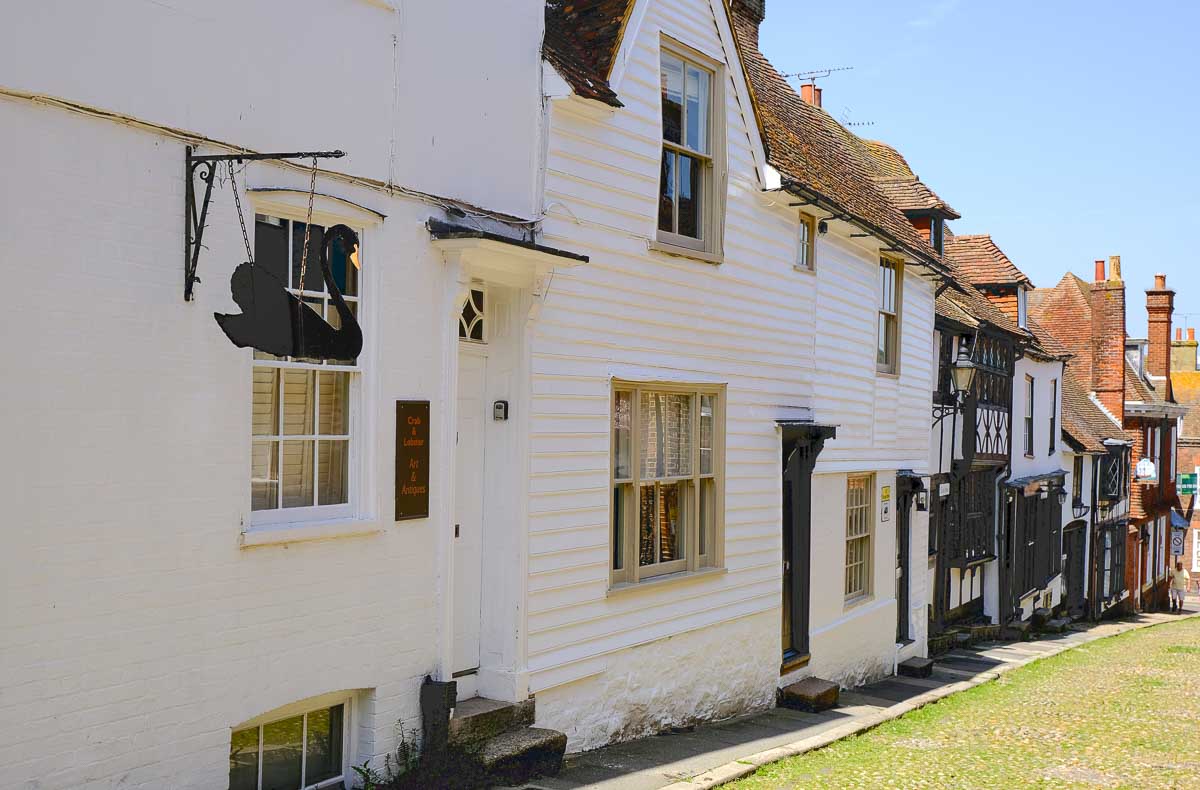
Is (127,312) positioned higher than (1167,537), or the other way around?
(127,312)

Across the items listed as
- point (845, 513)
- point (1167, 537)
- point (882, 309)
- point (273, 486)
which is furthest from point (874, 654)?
point (1167, 537)

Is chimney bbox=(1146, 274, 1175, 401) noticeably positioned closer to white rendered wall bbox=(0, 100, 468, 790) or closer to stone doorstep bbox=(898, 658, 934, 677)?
stone doorstep bbox=(898, 658, 934, 677)

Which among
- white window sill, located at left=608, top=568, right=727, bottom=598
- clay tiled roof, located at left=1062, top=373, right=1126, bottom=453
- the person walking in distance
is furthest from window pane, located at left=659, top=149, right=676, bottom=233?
the person walking in distance

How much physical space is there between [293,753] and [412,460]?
1.86 metres

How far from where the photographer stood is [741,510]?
441 inches

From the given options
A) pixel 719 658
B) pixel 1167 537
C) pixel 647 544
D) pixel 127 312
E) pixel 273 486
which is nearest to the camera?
pixel 127 312

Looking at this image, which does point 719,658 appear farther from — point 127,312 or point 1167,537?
point 1167,537

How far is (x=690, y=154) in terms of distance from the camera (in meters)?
10.4

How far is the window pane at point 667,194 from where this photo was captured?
1005 cm

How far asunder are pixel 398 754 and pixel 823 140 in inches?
440

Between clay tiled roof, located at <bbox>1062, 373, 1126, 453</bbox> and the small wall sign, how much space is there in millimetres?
27304

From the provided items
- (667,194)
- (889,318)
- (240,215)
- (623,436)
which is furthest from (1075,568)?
(240,215)

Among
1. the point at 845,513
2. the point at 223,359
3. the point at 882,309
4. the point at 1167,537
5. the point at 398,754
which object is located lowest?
the point at 1167,537

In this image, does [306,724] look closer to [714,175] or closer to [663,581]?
[663,581]
